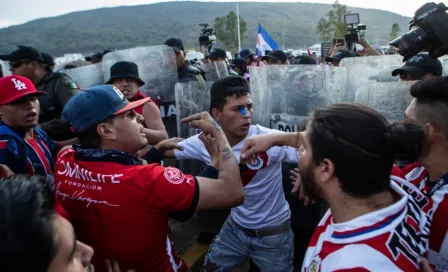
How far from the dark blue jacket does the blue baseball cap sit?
745 millimetres

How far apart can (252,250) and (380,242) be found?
4.97 feet

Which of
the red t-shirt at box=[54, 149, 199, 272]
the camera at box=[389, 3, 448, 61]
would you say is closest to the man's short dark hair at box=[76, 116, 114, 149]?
the red t-shirt at box=[54, 149, 199, 272]

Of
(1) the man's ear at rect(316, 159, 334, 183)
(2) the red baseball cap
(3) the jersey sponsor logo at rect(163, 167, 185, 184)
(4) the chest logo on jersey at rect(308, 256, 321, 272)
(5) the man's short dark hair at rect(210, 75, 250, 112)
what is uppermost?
(2) the red baseball cap

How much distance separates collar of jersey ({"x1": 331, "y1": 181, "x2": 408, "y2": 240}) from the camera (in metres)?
1.09

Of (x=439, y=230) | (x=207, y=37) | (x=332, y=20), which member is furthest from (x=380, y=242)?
(x=332, y=20)

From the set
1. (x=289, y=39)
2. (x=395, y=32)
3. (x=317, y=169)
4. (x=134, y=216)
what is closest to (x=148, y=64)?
(x=134, y=216)

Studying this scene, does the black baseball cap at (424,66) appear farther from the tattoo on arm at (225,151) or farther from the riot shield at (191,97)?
the tattoo on arm at (225,151)

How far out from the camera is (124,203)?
1.52 m

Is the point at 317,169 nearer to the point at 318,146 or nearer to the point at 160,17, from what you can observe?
the point at 318,146

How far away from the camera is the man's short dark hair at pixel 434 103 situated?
153cm

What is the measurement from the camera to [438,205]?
1414 mm

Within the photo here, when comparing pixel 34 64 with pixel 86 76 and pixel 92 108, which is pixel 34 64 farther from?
pixel 92 108

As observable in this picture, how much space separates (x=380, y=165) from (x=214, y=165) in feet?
2.95

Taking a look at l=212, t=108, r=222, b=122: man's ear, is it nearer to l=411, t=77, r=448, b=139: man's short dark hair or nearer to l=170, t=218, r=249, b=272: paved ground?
l=411, t=77, r=448, b=139: man's short dark hair
